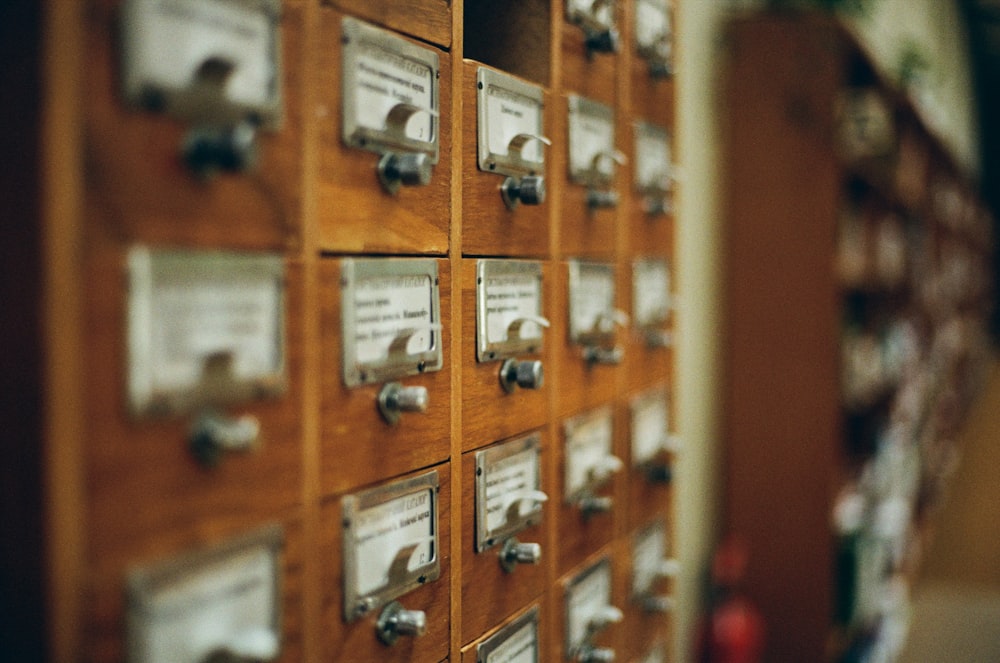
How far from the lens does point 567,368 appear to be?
4.88ft

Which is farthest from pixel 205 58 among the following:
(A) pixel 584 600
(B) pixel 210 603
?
(A) pixel 584 600

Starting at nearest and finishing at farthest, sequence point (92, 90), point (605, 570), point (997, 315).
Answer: point (92, 90) < point (605, 570) < point (997, 315)

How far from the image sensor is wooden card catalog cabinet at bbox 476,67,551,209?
4.10ft

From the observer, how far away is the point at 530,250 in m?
1.37

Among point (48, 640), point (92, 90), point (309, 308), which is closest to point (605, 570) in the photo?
point (309, 308)

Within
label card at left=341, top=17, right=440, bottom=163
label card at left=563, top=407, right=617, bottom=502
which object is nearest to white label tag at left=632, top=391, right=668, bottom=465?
label card at left=563, top=407, right=617, bottom=502

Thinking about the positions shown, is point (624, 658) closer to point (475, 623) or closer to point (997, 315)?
point (475, 623)

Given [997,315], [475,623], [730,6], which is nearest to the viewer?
[475,623]

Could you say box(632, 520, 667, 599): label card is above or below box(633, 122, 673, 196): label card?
below

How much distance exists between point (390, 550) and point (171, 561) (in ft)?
1.09

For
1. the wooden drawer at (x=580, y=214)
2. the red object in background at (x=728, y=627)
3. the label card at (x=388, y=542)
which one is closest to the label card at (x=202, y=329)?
the label card at (x=388, y=542)

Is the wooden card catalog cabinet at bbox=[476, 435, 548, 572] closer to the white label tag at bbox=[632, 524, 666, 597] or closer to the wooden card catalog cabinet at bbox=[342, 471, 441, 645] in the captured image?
the wooden card catalog cabinet at bbox=[342, 471, 441, 645]

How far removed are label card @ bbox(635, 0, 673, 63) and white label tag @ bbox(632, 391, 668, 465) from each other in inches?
25.7

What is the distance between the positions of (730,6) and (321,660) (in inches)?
103
